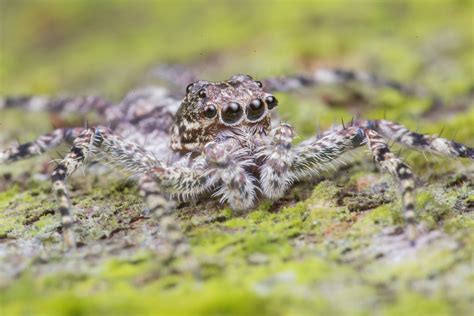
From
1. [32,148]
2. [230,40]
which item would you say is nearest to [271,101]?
[32,148]

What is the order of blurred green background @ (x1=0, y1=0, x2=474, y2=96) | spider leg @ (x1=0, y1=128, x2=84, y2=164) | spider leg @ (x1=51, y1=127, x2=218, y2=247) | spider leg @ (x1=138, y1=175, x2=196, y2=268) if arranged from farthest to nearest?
blurred green background @ (x1=0, y1=0, x2=474, y2=96) < spider leg @ (x1=0, y1=128, x2=84, y2=164) < spider leg @ (x1=51, y1=127, x2=218, y2=247) < spider leg @ (x1=138, y1=175, x2=196, y2=268)

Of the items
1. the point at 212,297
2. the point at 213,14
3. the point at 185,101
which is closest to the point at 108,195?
the point at 185,101

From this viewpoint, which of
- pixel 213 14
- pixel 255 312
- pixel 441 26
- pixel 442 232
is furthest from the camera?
pixel 213 14

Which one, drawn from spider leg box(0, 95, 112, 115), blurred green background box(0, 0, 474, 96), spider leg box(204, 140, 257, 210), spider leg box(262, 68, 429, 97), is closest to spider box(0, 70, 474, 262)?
spider leg box(204, 140, 257, 210)

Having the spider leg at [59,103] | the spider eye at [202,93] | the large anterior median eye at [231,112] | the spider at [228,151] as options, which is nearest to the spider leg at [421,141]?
the spider at [228,151]

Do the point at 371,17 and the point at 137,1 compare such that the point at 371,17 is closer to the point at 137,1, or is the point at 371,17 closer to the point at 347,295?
the point at 137,1

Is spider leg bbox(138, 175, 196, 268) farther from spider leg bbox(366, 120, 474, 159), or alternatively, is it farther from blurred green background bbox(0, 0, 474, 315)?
spider leg bbox(366, 120, 474, 159)

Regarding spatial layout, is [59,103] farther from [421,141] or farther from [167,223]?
[421,141]

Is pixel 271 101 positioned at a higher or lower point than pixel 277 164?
higher
